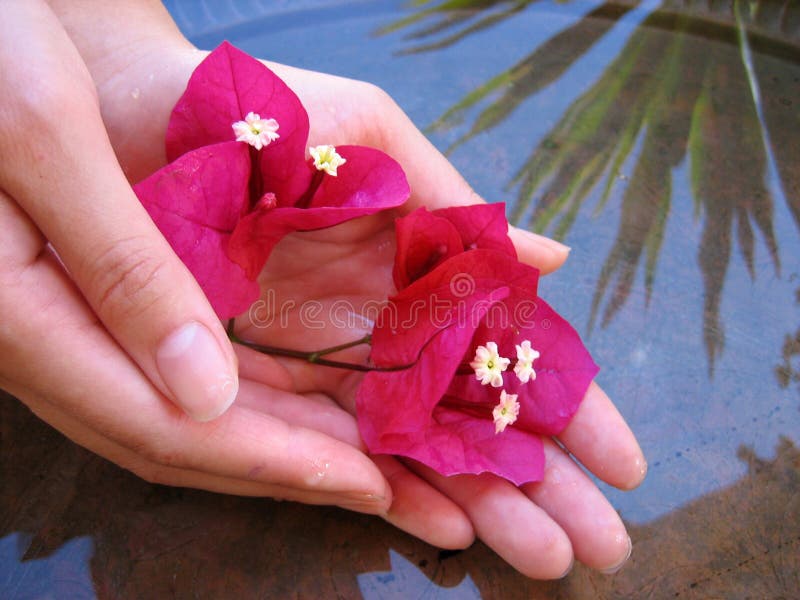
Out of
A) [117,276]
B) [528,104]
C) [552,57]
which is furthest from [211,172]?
[552,57]

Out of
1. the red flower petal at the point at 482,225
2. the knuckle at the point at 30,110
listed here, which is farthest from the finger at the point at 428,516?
the knuckle at the point at 30,110

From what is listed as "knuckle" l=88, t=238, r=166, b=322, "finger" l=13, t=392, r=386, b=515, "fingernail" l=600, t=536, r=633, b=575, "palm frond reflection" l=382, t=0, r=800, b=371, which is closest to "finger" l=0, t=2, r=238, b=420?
"knuckle" l=88, t=238, r=166, b=322

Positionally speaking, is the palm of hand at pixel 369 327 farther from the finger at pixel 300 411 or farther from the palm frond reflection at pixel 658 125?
the palm frond reflection at pixel 658 125

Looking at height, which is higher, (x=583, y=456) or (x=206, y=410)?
(x=206, y=410)

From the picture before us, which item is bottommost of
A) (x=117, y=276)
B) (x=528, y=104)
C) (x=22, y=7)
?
(x=528, y=104)

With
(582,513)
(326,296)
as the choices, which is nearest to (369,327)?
(326,296)

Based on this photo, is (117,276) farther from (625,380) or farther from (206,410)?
(625,380)

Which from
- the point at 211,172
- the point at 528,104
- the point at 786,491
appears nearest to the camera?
the point at 211,172
